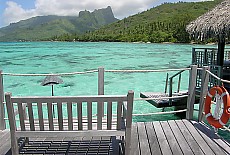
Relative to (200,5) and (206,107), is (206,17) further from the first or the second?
(200,5)

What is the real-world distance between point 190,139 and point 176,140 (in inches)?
7.9

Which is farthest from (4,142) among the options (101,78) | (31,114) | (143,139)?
(143,139)

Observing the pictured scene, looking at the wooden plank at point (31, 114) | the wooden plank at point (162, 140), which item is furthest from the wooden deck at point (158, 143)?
the wooden plank at point (31, 114)

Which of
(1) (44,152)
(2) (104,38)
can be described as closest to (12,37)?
(2) (104,38)

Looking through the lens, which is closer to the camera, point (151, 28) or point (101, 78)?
point (101, 78)

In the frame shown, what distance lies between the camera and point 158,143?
287 cm

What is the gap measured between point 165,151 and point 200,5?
8363 cm

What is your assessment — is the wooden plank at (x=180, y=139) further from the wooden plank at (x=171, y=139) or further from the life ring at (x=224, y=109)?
the life ring at (x=224, y=109)

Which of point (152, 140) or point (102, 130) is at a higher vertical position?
point (102, 130)

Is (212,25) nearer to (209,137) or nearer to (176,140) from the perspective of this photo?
(209,137)

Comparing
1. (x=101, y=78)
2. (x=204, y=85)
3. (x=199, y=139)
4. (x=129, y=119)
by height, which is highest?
(x=101, y=78)

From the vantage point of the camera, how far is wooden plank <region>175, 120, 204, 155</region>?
8.76 feet

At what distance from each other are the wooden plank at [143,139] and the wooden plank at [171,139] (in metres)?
0.30

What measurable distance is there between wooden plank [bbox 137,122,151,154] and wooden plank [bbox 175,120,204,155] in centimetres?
54
